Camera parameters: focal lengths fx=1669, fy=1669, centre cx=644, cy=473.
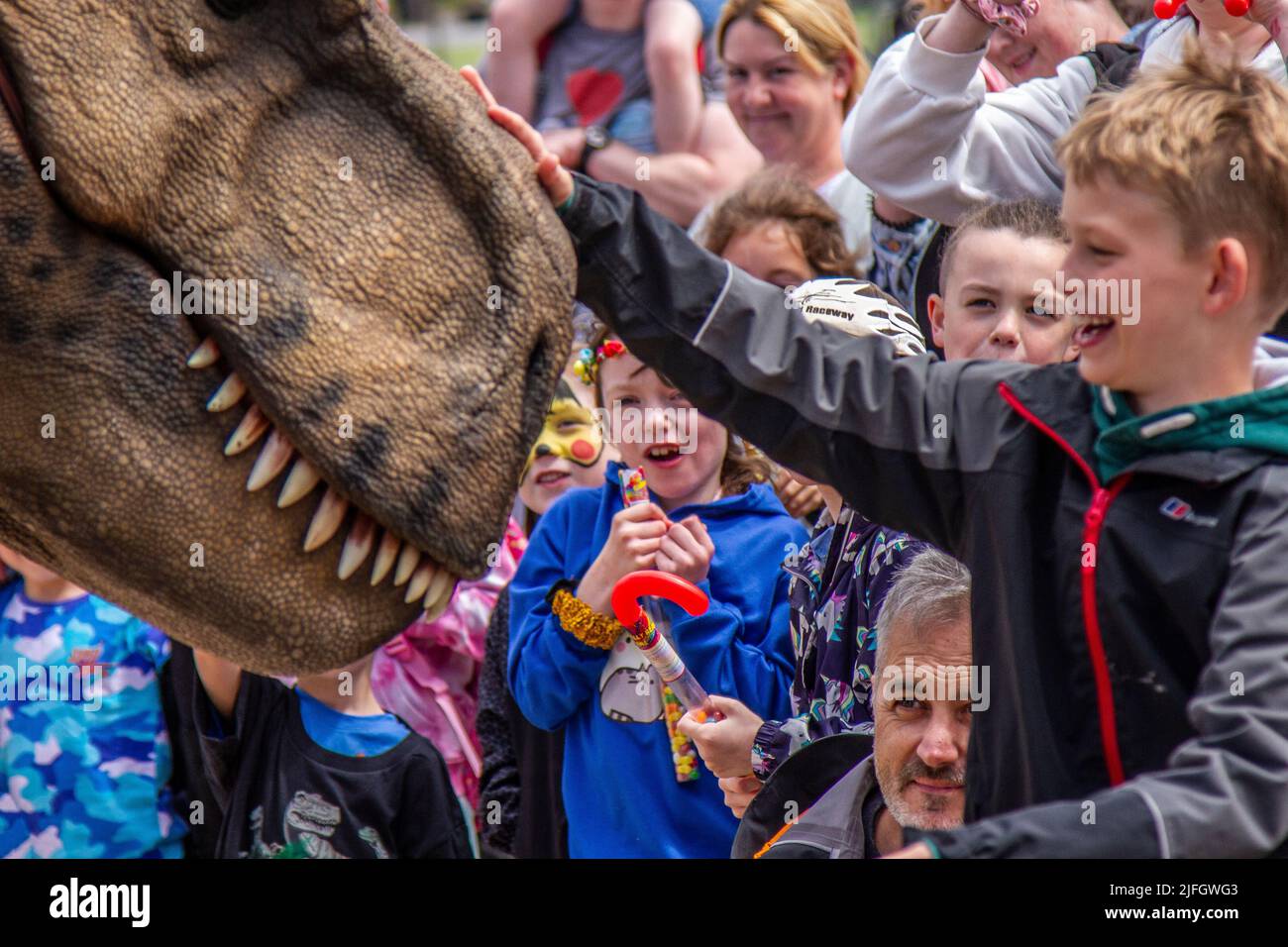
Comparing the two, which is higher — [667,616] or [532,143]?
[532,143]

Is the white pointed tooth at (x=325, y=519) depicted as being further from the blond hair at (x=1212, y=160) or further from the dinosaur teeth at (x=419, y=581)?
the blond hair at (x=1212, y=160)

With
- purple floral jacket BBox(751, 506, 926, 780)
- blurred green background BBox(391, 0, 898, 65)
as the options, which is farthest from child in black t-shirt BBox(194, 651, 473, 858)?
blurred green background BBox(391, 0, 898, 65)

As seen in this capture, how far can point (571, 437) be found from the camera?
16.5 feet

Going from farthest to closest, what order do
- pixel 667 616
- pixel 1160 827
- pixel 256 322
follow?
pixel 667 616, pixel 256 322, pixel 1160 827

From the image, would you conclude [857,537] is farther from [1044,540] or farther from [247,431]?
[247,431]

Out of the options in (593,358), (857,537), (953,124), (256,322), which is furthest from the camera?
(593,358)

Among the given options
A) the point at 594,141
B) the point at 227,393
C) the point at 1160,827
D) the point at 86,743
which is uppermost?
the point at 594,141

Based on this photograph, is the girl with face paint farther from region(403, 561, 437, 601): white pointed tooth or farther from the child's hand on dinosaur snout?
region(403, 561, 437, 601): white pointed tooth

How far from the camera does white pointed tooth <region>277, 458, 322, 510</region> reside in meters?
1.93

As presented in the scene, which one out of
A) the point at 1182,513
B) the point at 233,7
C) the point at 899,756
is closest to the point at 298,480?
the point at 233,7

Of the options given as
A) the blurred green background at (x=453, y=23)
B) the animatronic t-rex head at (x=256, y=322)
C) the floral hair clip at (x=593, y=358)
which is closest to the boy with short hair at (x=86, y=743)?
the floral hair clip at (x=593, y=358)

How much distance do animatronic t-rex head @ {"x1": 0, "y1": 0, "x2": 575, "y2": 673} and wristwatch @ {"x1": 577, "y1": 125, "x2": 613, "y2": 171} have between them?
4.39 m

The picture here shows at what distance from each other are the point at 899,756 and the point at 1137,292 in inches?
40.3

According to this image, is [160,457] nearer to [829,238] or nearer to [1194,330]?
[1194,330]
